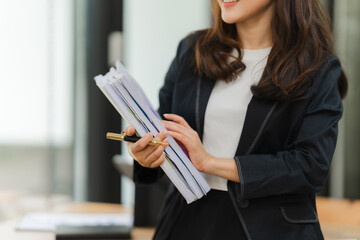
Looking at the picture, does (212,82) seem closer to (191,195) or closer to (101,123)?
(191,195)

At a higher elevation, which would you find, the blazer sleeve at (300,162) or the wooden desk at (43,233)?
the blazer sleeve at (300,162)

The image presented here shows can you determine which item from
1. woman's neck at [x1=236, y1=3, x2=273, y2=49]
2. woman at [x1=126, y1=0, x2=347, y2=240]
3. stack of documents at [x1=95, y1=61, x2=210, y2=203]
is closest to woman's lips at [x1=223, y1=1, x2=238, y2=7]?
woman at [x1=126, y1=0, x2=347, y2=240]

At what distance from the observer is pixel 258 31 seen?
144 centimetres

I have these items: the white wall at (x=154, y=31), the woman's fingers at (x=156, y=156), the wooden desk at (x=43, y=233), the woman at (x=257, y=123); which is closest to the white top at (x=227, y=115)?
the woman at (x=257, y=123)

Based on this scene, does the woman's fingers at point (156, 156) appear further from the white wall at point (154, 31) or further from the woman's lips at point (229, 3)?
the white wall at point (154, 31)

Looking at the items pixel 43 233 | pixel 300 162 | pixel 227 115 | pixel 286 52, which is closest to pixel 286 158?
pixel 300 162

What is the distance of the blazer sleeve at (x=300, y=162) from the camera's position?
1237mm

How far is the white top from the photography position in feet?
4.42

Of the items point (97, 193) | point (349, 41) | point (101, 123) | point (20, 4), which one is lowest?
point (97, 193)

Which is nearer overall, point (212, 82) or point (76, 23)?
point (212, 82)

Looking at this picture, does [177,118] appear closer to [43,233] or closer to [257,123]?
[257,123]

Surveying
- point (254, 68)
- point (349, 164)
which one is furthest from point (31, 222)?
point (349, 164)

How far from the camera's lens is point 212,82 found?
1426 millimetres

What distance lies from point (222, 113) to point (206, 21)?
2.97 meters
